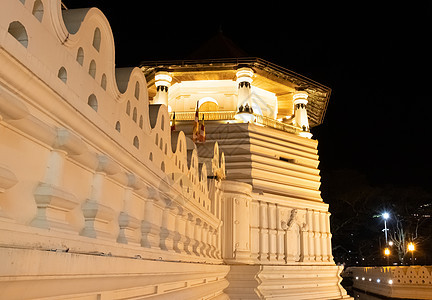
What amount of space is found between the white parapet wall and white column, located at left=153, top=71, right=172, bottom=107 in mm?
19636

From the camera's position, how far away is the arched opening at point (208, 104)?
26531mm

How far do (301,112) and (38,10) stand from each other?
24.6 meters

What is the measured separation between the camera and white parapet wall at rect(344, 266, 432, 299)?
29094 millimetres

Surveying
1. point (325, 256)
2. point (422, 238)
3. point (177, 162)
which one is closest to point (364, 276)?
point (422, 238)

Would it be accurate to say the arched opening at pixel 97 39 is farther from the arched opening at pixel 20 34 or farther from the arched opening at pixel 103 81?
the arched opening at pixel 20 34

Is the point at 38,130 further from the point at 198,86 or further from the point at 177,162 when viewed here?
the point at 198,86

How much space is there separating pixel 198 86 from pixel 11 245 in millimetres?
24393

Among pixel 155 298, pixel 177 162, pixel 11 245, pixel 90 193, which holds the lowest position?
pixel 155 298

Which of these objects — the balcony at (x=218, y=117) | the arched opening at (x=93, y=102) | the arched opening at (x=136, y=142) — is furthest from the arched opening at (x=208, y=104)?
the arched opening at (x=93, y=102)

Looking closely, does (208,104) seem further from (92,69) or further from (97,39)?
(92,69)

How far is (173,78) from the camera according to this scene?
26109 mm

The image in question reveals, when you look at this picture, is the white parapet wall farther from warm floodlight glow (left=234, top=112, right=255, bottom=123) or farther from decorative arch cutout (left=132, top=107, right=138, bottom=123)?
decorative arch cutout (left=132, top=107, right=138, bottom=123)

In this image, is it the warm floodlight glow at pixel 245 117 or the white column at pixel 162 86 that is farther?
the white column at pixel 162 86

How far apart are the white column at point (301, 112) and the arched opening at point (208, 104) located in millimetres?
4839
